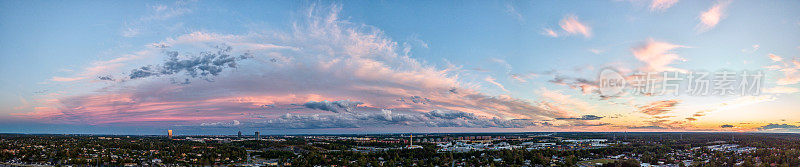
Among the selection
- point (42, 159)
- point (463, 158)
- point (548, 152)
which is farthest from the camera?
point (548, 152)

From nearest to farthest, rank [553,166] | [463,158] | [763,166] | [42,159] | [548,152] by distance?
[763,166] < [553,166] < [42,159] < [463,158] < [548,152]

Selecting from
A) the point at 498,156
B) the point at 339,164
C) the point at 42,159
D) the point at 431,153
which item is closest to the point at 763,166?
the point at 498,156

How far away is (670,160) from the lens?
114 metres

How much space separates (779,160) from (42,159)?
187 m

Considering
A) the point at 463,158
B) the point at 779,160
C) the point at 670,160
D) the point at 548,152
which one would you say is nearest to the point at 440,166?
the point at 463,158

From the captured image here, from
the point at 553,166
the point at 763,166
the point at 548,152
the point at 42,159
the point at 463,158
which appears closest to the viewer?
the point at 763,166

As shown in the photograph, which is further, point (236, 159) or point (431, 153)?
point (431, 153)

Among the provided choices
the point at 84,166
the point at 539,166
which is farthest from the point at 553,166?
the point at 84,166

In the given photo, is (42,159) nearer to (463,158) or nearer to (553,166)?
(463,158)

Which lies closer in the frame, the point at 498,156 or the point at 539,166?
the point at 539,166

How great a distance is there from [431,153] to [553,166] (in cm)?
3898

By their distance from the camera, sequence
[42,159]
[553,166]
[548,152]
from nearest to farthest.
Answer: [553,166] → [42,159] → [548,152]

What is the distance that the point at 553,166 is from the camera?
97.5 m

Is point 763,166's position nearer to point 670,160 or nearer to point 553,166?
point 670,160
